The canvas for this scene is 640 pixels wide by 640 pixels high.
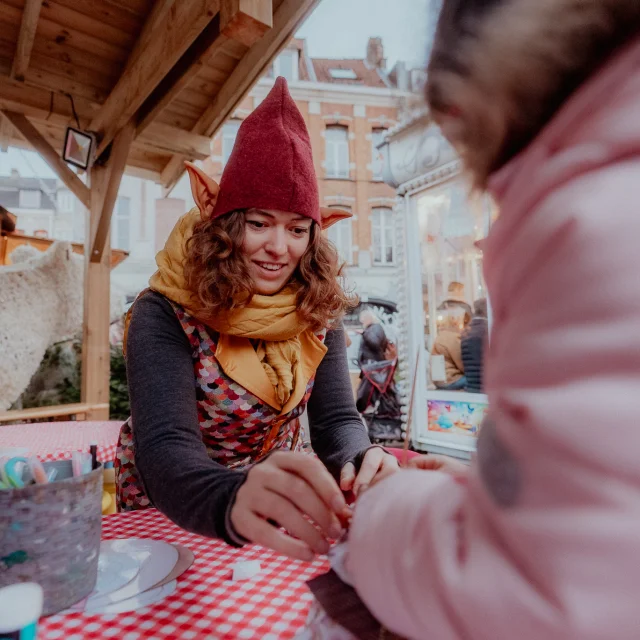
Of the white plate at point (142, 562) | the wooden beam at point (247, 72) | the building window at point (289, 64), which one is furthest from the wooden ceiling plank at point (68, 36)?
the building window at point (289, 64)

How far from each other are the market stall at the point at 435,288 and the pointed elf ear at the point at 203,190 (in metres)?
4.03

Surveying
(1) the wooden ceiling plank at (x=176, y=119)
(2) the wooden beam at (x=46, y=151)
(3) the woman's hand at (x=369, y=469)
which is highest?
(1) the wooden ceiling plank at (x=176, y=119)

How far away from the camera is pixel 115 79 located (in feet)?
10.8

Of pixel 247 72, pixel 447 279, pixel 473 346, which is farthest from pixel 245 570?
pixel 447 279

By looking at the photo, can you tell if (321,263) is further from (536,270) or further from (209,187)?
(536,270)

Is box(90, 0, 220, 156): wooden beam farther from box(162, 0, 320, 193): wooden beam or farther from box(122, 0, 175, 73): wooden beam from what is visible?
box(162, 0, 320, 193): wooden beam

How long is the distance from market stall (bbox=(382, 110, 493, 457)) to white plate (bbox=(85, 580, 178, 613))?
4.54m

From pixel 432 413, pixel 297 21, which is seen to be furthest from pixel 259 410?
pixel 432 413

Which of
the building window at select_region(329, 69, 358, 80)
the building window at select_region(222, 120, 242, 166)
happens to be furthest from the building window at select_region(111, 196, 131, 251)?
the building window at select_region(329, 69, 358, 80)

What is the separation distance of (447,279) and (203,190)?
4.62m

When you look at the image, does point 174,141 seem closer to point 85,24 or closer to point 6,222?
point 85,24

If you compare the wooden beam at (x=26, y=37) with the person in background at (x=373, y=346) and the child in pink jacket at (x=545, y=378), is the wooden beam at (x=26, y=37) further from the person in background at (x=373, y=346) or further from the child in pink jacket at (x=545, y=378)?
the person in background at (x=373, y=346)

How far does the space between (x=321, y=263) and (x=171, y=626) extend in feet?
3.32

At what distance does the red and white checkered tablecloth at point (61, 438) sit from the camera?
201 cm
